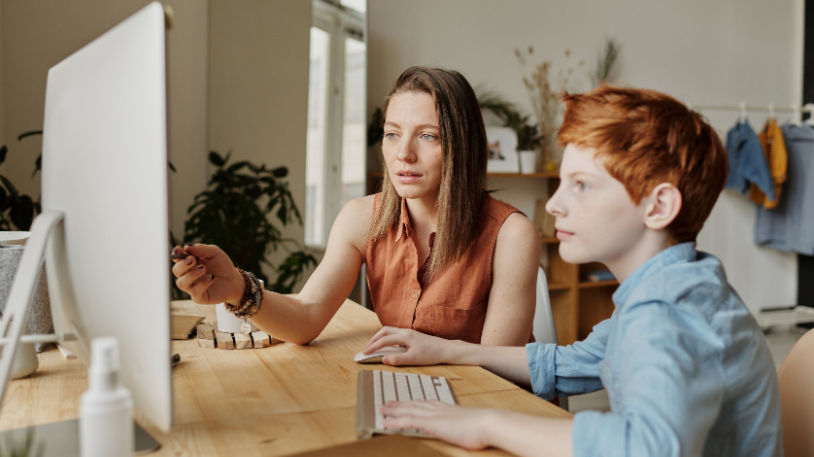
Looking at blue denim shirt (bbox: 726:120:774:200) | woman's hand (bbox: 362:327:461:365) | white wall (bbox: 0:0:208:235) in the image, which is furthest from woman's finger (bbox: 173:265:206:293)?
blue denim shirt (bbox: 726:120:774:200)

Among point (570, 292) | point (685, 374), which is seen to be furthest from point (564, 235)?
point (570, 292)

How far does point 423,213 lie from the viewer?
4.82ft

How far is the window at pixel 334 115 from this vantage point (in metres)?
3.19

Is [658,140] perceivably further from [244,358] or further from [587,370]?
[244,358]

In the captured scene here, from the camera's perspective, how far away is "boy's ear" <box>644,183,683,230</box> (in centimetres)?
77

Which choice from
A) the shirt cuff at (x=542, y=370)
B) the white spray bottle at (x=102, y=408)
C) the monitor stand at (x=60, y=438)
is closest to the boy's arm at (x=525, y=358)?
the shirt cuff at (x=542, y=370)

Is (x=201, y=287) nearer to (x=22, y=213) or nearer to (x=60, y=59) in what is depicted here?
(x=22, y=213)

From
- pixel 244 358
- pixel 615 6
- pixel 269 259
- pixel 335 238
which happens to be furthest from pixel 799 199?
pixel 244 358

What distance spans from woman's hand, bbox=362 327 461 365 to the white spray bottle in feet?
2.02

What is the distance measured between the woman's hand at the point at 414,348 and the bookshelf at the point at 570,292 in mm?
2630

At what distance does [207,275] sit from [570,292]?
315 centimetres

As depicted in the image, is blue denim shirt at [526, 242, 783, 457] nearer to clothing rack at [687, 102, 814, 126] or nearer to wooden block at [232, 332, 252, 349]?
wooden block at [232, 332, 252, 349]

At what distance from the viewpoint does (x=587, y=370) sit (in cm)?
104

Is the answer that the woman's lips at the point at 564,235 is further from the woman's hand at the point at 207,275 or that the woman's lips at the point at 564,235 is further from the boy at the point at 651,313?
the woman's hand at the point at 207,275
